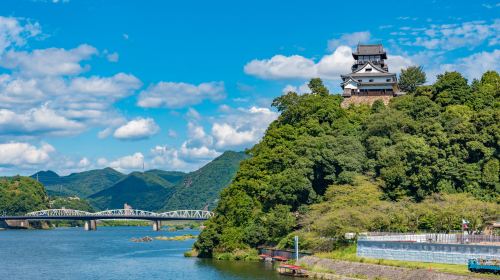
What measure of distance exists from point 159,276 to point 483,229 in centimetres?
2803

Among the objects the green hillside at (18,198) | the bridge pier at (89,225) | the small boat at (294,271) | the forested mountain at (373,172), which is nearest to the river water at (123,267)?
the small boat at (294,271)

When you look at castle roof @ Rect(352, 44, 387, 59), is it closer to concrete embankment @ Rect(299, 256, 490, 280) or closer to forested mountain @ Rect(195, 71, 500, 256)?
forested mountain @ Rect(195, 71, 500, 256)

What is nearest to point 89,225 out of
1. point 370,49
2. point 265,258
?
point 370,49

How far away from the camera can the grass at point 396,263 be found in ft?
121

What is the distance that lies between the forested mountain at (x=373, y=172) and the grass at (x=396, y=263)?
2.11 metres

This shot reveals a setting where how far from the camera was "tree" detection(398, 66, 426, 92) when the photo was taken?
9256 centimetres

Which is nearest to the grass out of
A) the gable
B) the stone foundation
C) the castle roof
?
the stone foundation

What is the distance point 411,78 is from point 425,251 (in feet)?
179

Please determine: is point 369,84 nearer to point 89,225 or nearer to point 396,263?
point 396,263

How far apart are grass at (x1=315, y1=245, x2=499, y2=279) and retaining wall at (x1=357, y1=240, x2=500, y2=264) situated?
64 cm

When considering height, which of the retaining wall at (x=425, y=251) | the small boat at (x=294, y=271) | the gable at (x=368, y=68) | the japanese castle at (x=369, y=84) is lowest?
the small boat at (x=294, y=271)

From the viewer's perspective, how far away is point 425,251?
1656 inches

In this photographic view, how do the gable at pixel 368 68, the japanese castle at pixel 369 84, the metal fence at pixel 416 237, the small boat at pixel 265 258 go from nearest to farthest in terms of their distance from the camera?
the metal fence at pixel 416 237
the small boat at pixel 265 258
the japanese castle at pixel 369 84
the gable at pixel 368 68

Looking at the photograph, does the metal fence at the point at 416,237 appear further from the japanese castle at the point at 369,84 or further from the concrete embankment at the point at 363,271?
the japanese castle at the point at 369,84
